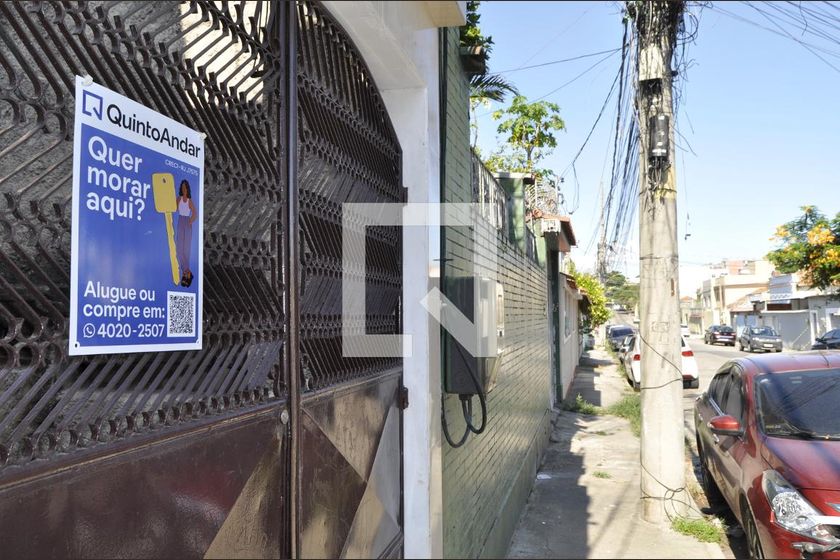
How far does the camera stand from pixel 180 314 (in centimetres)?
188

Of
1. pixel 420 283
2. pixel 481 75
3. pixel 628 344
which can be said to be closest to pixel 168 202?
pixel 420 283

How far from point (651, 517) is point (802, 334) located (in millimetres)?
2462

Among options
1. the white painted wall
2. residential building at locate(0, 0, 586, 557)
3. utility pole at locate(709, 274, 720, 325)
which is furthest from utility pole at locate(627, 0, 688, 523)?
the white painted wall

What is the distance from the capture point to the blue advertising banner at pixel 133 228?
5.01ft

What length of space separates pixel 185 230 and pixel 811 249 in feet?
14.0

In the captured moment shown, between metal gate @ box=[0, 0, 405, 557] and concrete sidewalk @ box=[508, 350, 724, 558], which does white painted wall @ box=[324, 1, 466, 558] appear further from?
concrete sidewalk @ box=[508, 350, 724, 558]

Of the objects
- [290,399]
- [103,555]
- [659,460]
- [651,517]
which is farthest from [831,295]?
[103,555]

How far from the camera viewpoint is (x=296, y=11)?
2607 millimetres

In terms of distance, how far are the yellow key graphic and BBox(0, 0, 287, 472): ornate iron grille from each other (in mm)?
212

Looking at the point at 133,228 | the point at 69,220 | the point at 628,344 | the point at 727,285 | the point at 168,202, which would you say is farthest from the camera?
the point at 628,344

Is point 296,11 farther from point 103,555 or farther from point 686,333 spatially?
point 686,333

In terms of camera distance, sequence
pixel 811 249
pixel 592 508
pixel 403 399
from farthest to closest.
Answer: pixel 592 508 → pixel 811 249 → pixel 403 399

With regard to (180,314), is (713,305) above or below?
above

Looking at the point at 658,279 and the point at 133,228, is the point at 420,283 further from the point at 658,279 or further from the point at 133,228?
the point at 658,279
